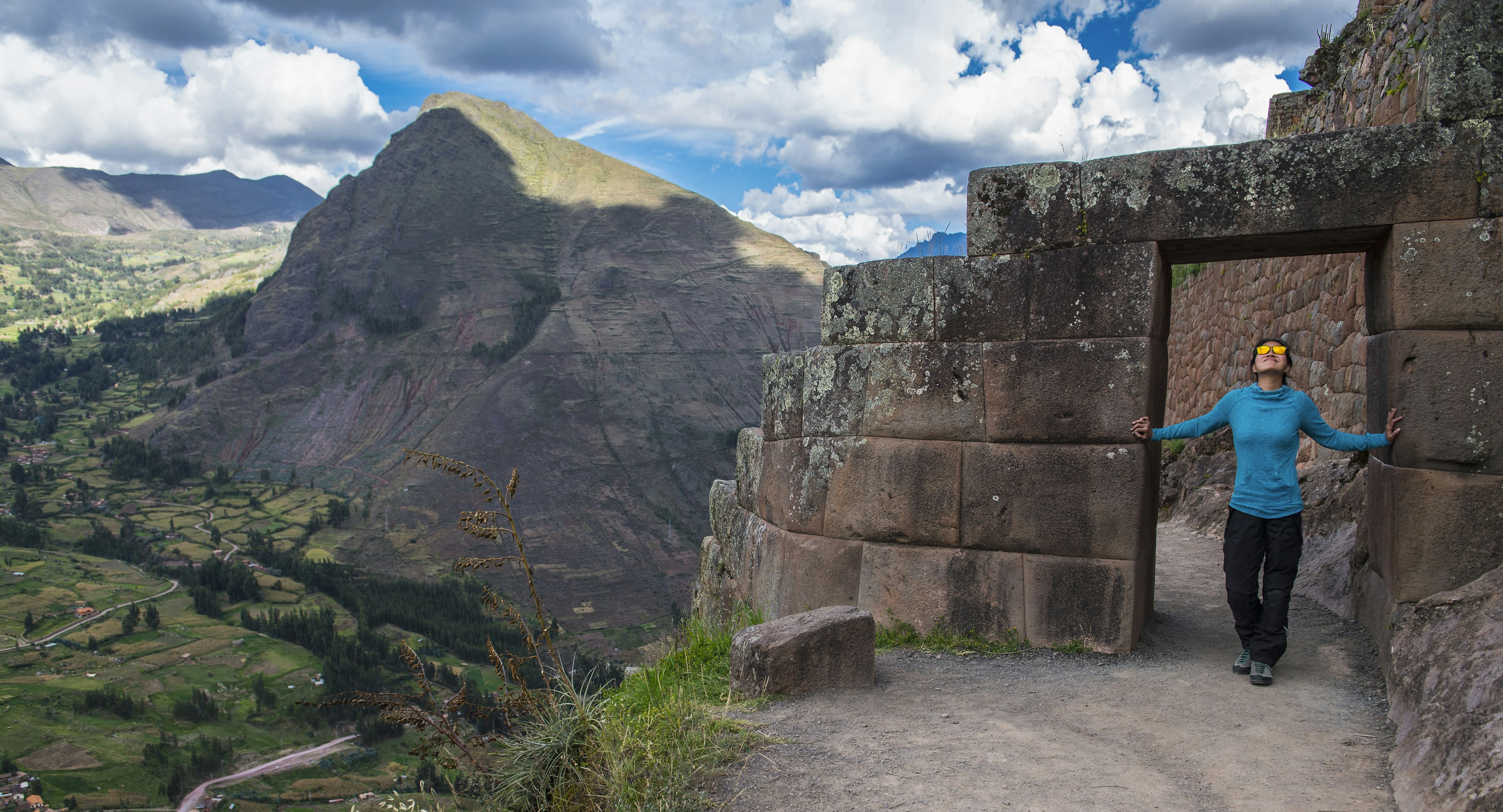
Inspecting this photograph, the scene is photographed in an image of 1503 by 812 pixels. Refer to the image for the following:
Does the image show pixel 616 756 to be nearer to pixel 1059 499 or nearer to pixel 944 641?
pixel 944 641

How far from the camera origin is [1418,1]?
6.53 m

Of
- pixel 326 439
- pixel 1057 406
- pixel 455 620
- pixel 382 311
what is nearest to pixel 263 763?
pixel 455 620

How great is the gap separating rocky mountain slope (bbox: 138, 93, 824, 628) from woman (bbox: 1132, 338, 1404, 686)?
73695mm

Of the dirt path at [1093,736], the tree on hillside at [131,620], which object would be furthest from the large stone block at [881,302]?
the tree on hillside at [131,620]

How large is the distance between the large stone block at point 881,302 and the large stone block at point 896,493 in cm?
71

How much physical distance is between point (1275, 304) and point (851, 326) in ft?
23.4

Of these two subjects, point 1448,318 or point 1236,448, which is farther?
point 1236,448

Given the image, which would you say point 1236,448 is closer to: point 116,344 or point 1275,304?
point 1275,304

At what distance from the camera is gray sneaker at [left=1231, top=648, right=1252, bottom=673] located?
4.89 meters

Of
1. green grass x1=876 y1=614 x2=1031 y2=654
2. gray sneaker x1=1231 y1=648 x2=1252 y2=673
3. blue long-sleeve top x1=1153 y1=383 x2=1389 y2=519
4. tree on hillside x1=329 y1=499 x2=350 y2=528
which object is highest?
blue long-sleeve top x1=1153 y1=383 x2=1389 y2=519

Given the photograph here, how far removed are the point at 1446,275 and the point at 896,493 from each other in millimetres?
3124

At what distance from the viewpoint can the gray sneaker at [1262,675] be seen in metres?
4.67

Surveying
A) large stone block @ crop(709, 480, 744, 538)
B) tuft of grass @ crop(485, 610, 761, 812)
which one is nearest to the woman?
tuft of grass @ crop(485, 610, 761, 812)

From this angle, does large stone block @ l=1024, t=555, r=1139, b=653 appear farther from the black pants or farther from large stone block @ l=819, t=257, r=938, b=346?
large stone block @ l=819, t=257, r=938, b=346
